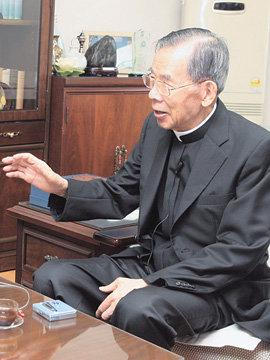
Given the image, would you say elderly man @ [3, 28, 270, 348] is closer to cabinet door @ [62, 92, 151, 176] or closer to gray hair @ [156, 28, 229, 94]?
gray hair @ [156, 28, 229, 94]

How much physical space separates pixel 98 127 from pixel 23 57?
2.17 feet

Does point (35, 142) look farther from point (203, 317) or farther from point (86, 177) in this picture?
point (203, 317)

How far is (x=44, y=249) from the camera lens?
8.96 ft

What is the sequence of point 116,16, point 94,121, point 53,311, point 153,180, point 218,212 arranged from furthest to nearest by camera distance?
1. point 116,16
2. point 94,121
3. point 153,180
4. point 218,212
5. point 53,311

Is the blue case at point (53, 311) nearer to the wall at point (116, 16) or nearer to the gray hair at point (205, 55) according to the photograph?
the gray hair at point (205, 55)

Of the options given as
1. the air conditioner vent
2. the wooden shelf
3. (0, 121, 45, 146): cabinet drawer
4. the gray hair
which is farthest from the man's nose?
the air conditioner vent

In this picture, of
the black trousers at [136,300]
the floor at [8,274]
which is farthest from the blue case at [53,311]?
the floor at [8,274]

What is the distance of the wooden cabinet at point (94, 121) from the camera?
4129 millimetres

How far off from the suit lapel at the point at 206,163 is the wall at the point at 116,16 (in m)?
2.48

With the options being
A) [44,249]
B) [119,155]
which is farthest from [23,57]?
[44,249]

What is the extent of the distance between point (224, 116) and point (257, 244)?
0.51 metres

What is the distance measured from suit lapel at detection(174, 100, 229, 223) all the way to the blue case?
592 mm

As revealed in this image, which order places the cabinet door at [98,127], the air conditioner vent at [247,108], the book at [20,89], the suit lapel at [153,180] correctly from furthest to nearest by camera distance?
the air conditioner vent at [247,108] < the cabinet door at [98,127] < the book at [20,89] < the suit lapel at [153,180]

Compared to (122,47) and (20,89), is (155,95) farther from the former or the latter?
(122,47)
